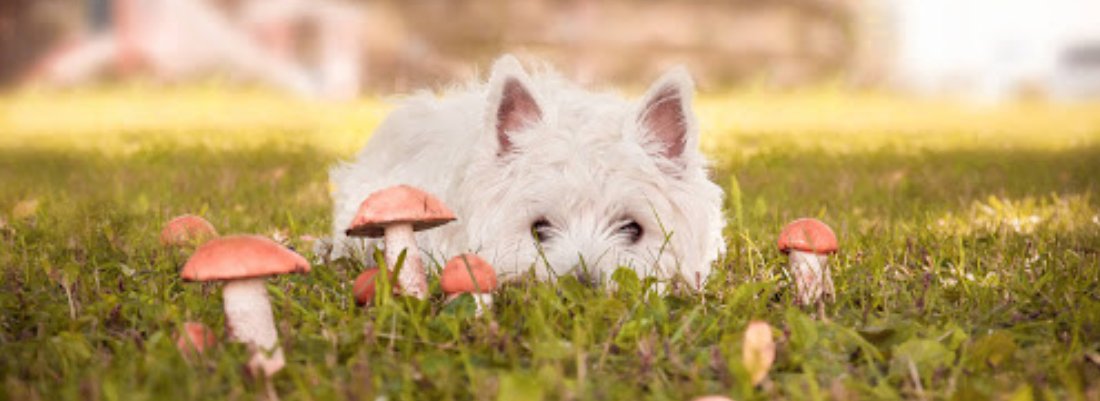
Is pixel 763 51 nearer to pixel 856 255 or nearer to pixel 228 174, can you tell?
pixel 228 174

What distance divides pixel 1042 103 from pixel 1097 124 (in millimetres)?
8193

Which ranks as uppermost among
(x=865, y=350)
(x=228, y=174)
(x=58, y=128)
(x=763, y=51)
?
(x=763, y=51)

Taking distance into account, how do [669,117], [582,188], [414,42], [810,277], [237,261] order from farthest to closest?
[414,42] → [669,117] → [582,188] → [810,277] → [237,261]

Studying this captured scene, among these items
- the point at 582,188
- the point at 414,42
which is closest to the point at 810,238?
the point at 582,188

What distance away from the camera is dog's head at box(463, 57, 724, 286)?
376cm

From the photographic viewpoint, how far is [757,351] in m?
2.58

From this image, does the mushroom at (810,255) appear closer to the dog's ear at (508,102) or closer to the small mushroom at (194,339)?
the dog's ear at (508,102)

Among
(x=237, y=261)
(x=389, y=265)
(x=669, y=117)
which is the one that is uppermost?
(x=669, y=117)

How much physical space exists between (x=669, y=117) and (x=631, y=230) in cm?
48

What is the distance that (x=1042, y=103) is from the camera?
22.1 metres

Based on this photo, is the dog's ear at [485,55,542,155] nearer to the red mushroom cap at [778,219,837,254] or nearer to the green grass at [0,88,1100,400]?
the green grass at [0,88,1100,400]

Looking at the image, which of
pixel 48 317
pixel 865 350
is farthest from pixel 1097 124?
pixel 48 317

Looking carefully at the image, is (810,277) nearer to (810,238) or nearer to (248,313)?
(810,238)

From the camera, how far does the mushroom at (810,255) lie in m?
3.40
